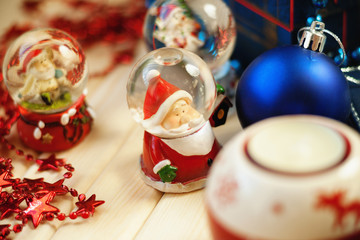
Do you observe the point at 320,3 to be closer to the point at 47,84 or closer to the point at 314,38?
the point at 314,38

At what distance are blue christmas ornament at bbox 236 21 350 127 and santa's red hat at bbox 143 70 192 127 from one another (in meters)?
0.11

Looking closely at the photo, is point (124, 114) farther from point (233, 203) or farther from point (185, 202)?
point (233, 203)

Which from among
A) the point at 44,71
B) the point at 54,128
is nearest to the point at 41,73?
the point at 44,71

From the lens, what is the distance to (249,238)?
591 millimetres

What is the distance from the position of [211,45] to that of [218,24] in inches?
1.8

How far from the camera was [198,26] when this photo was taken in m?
1.06

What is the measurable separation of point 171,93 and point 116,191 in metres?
0.23

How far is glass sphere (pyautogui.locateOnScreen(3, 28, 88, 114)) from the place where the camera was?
3.32ft

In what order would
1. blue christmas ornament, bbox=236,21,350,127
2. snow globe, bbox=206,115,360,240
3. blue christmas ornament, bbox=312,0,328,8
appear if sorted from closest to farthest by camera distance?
snow globe, bbox=206,115,360,240 → blue christmas ornament, bbox=236,21,350,127 → blue christmas ornament, bbox=312,0,328,8

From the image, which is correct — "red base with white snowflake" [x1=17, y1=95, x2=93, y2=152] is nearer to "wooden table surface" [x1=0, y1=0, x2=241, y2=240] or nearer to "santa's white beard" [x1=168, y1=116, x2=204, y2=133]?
"wooden table surface" [x1=0, y1=0, x2=241, y2=240]

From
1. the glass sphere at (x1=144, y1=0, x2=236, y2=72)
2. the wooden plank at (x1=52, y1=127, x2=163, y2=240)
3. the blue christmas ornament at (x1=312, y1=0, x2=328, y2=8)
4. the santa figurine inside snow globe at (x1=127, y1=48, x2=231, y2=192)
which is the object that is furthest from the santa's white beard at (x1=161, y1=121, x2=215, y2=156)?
the blue christmas ornament at (x1=312, y1=0, x2=328, y2=8)

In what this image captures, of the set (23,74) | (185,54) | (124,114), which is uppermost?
(185,54)

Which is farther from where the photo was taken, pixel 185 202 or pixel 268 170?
pixel 185 202

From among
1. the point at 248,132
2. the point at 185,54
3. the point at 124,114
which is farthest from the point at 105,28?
the point at 248,132
